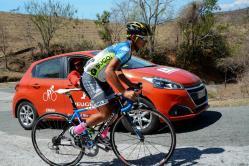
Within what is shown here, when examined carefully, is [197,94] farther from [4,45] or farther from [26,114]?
[4,45]

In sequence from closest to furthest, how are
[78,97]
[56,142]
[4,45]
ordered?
[56,142]
[78,97]
[4,45]

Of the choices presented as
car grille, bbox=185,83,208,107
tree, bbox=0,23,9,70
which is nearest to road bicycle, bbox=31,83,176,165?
car grille, bbox=185,83,208,107

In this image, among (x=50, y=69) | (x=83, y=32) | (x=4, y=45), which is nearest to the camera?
(x=50, y=69)

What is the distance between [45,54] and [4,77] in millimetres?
6019

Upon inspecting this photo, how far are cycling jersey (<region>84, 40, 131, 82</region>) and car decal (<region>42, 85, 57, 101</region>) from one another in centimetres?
327

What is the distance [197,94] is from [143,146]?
2438 millimetres

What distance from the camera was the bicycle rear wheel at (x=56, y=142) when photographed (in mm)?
5938

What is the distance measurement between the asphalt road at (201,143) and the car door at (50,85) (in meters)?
0.71

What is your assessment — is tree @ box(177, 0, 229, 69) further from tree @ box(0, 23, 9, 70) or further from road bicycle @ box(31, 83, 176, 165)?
road bicycle @ box(31, 83, 176, 165)

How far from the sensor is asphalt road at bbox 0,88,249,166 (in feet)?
19.6

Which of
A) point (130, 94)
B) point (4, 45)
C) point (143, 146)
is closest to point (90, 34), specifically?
point (4, 45)

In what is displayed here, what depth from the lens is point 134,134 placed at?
567 cm

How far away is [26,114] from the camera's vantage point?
364 inches

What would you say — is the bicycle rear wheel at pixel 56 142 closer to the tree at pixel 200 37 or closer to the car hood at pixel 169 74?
the car hood at pixel 169 74
